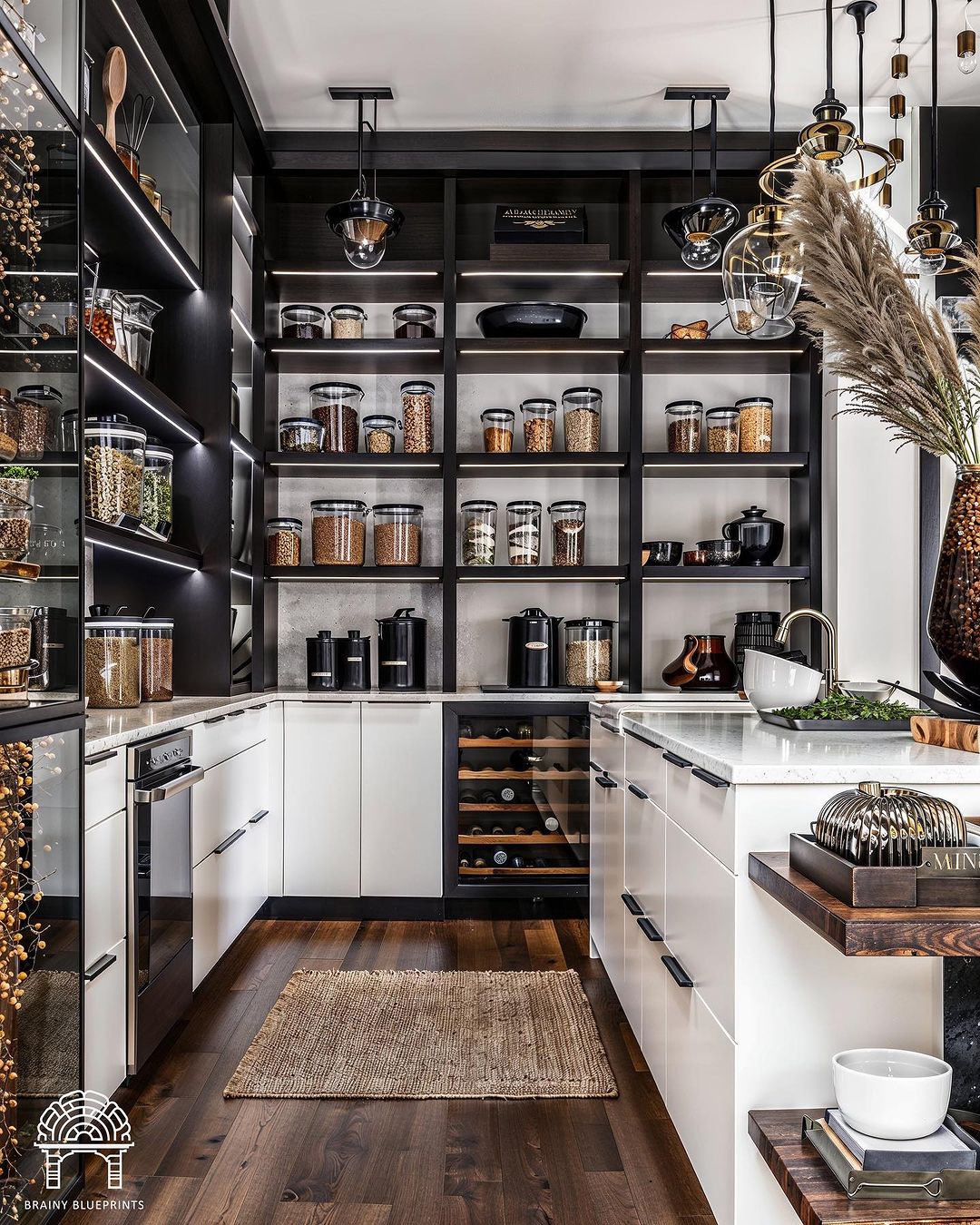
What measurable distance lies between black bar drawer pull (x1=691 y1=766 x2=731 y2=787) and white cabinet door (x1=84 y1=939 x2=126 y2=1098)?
4.28 feet

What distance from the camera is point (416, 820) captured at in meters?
3.86

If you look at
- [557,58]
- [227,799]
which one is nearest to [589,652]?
Answer: [227,799]

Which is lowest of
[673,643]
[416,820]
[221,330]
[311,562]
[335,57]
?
[416,820]

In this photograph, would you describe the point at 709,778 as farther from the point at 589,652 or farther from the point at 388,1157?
the point at 589,652

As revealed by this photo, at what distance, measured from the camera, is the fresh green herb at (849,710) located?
2.19m

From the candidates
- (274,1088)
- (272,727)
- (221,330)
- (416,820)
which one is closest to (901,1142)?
(274,1088)

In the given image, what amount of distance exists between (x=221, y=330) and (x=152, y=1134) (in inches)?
104

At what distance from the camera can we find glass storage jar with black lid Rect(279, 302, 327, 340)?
13.6 feet

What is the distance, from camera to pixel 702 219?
292 cm

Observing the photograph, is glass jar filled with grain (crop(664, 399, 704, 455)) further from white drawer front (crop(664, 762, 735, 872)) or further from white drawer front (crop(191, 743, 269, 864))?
white drawer front (crop(664, 762, 735, 872))

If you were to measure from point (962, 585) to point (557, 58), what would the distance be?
2.65 meters

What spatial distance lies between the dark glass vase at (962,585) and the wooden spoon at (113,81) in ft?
8.09

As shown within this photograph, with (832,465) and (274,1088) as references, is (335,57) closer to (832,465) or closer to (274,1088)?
(832,465)

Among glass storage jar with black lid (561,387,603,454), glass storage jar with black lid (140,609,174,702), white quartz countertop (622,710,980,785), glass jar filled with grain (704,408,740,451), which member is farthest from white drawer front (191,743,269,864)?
glass jar filled with grain (704,408,740,451)
